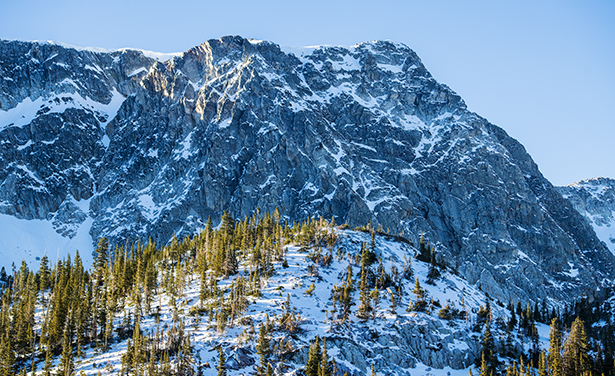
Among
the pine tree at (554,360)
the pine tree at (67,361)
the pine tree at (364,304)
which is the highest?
the pine tree at (364,304)

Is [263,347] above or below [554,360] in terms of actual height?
above

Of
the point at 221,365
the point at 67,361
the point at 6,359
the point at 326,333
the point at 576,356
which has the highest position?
the point at 326,333

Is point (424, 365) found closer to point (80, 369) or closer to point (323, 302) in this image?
point (323, 302)

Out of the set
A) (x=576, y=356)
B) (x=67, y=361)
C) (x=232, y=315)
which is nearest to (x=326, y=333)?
(x=232, y=315)

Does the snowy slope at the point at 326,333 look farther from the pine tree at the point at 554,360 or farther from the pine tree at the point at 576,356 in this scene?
the pine tree at the point at 576,356

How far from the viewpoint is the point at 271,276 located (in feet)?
388

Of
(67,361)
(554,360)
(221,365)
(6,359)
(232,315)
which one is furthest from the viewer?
(232,315)

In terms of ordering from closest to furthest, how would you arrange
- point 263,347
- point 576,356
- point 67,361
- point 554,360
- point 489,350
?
1. point 67,361
2. point 263,347
3. point 554,360
4. point 576,356
5. point 489,350

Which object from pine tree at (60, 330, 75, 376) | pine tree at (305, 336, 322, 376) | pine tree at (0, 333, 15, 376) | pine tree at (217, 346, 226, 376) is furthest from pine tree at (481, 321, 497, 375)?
pine tree at (0, 333, 15, 376)

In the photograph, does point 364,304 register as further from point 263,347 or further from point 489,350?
point 489,350

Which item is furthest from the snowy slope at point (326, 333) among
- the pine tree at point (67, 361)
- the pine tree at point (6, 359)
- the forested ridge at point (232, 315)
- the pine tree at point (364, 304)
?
the pine tree at point (6, 359)

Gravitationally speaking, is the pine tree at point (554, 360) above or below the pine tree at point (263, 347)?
below

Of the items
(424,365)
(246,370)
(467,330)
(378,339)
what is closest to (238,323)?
(246,370)

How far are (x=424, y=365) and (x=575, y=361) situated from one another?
2833 cm
